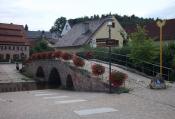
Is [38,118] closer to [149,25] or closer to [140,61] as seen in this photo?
[140,61]

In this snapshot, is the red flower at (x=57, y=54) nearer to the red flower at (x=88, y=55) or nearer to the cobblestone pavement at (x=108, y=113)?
the red flower at (x=88, y=55)

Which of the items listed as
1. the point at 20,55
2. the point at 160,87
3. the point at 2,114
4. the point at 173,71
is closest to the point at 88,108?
the point at 2,114

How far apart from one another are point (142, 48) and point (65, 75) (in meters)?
7.19

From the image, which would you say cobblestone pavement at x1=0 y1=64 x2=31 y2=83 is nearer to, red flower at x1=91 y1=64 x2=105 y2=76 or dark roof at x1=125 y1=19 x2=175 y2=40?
dark roof at x1=125 y1=19 x2=175 y2=40

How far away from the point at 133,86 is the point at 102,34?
34659 mm

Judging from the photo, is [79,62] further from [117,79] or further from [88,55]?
[88,55]

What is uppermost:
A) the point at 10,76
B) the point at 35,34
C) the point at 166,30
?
the point at 35,34

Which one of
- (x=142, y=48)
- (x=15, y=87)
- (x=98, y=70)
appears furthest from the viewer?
(x=15, y=87)

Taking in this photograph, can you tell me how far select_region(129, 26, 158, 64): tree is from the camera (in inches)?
965

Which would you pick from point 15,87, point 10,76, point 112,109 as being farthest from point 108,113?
point 10,76

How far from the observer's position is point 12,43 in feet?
290

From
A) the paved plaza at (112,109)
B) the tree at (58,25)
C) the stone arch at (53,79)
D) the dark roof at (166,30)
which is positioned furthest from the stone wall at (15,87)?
the tree at (58,25)

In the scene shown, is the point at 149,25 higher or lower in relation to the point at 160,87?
higher

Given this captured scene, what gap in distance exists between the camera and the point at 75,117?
1151cm
